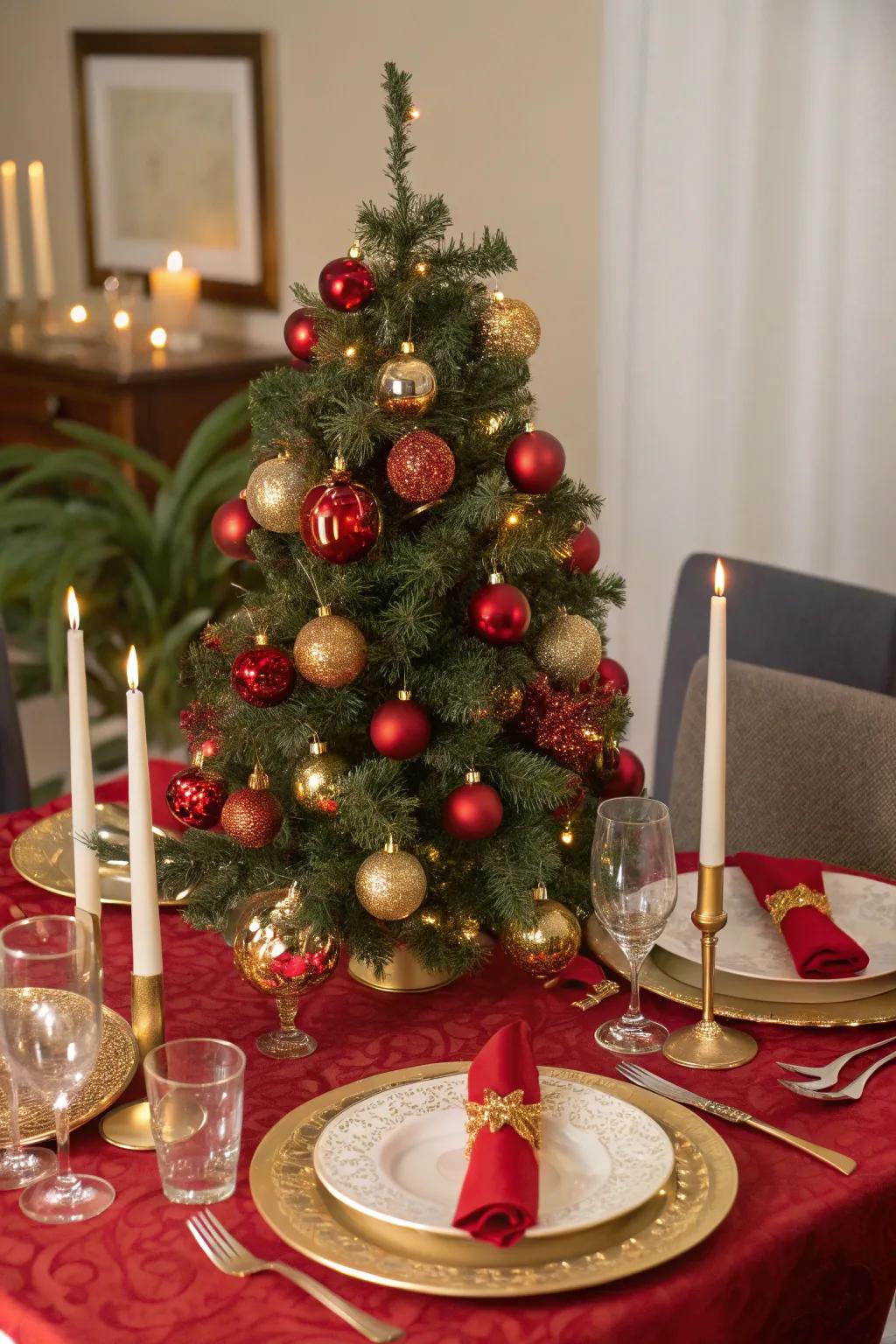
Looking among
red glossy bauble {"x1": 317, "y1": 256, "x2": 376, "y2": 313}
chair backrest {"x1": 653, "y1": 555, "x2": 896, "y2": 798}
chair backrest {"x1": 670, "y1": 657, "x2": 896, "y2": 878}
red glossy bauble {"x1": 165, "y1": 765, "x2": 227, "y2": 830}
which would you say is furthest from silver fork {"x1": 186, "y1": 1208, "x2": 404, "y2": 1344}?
chair backrest {"x1": 653, "y1": 555, "x2": 896, "y2": 798}

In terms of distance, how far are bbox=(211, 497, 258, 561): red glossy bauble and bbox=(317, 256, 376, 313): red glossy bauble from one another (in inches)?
7.6

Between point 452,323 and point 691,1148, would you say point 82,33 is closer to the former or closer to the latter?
point 452,323

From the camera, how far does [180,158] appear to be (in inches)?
149

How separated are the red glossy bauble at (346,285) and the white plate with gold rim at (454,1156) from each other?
22.4 inches

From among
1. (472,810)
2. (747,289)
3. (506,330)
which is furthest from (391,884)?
(747,289)

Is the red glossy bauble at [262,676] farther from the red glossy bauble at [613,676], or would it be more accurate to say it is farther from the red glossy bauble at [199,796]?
the red glossy bauble at [613,676]

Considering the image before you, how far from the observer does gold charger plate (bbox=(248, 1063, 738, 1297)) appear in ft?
2.79

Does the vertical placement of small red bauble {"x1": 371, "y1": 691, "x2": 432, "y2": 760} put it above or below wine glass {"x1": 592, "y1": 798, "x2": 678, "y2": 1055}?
above

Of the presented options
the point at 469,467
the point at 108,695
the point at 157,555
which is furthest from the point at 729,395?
the point at 469,467

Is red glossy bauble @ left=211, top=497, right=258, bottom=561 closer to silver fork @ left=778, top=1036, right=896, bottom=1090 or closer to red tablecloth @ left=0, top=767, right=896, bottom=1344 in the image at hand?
red tablecloth @ left=0, top=767, right=896, bottom=1344

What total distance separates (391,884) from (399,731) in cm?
11

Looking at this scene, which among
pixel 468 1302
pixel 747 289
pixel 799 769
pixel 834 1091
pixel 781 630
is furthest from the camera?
pixel 747 289

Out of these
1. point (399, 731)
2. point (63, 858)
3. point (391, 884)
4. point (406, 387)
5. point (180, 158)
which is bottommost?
point (63, 858)

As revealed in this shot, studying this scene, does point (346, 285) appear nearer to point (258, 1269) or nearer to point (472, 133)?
point (258, 1269)
